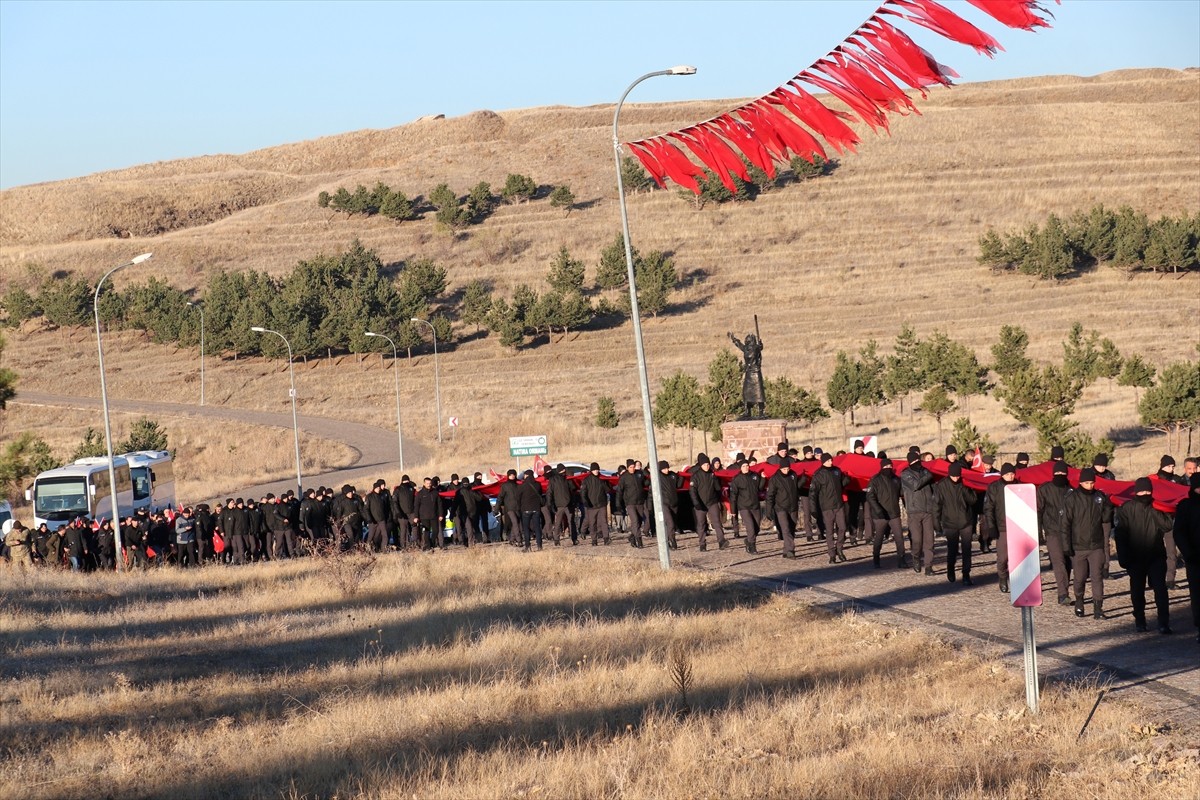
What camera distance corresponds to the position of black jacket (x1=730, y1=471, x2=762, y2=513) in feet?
72.6

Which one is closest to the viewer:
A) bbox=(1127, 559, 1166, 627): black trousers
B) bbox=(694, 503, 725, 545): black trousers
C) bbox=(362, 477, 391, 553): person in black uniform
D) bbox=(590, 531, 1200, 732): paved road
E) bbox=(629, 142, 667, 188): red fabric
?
bbox=(590, 531, 1200, 732): paved road

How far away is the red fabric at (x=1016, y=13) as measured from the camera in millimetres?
7461

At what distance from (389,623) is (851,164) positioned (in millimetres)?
102598

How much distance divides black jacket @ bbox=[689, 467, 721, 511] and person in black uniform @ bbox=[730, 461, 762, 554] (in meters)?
0.59

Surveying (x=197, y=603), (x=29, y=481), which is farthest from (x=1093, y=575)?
(x=29, y=481)

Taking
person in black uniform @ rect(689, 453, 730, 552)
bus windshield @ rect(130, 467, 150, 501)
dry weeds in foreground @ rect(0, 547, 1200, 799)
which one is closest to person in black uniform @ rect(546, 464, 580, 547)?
person in black uniform @ rect(689, 453, 730, 552)

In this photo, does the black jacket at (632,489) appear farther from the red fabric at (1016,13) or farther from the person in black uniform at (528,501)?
the red fabric at (1016,13)

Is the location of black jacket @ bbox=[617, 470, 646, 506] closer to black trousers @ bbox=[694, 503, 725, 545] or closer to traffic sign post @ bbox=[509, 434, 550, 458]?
black trousers @ bbox=[694, 503, 725, 545]

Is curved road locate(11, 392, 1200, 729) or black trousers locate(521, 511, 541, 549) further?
black trousers locate(521, 511, 541, 549)

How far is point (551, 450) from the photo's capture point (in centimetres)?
6006

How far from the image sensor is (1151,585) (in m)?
13.8

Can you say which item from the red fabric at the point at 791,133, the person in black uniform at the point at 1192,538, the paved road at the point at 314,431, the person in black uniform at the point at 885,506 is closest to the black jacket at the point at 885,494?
the person in black uniform at the point at 885,506

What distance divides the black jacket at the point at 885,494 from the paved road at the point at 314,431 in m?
36.2

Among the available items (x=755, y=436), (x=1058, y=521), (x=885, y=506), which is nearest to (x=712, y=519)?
(x=885, y=506)
